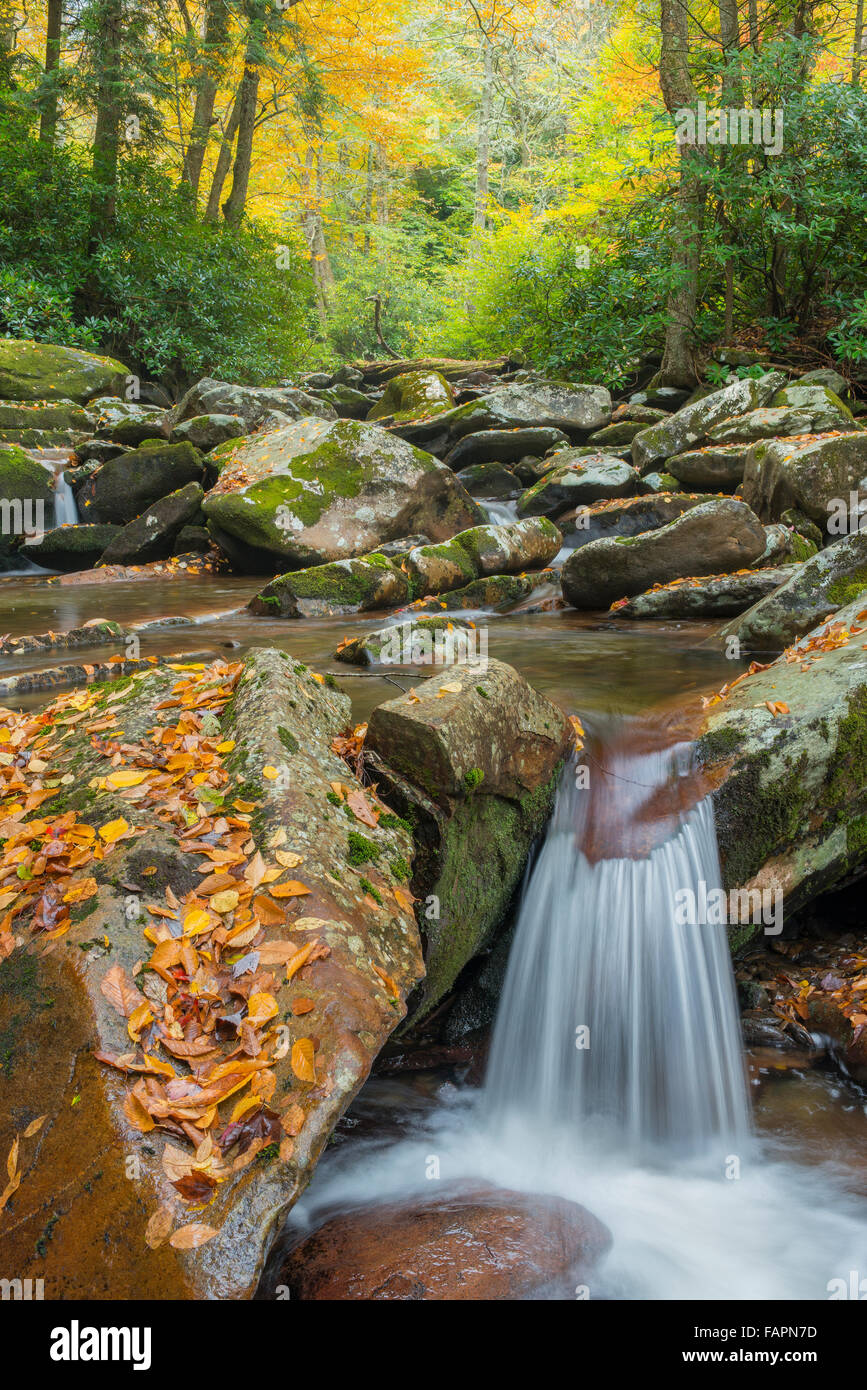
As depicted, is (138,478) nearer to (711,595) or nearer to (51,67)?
(711,595)

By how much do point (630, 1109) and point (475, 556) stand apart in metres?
6.86

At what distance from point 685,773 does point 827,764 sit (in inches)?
27.3

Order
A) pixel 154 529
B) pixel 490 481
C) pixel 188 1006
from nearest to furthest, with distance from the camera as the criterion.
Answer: pixel 188 1006 → pixel 154 529 → pixel 490 481

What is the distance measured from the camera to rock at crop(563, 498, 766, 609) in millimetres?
8242

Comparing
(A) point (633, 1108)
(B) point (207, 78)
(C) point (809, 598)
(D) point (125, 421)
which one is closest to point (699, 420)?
(C) point (809, 598)

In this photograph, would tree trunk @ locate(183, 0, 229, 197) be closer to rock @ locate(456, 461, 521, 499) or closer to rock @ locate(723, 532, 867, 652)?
rock @ locate(456, 461, 521, 499)

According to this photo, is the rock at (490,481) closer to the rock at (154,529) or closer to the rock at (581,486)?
the rock at (581,486)

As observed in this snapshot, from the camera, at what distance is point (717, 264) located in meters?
15.3

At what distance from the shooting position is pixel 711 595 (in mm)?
7992

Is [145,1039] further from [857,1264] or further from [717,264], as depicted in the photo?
[717,264]

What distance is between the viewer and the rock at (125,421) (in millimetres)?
13828

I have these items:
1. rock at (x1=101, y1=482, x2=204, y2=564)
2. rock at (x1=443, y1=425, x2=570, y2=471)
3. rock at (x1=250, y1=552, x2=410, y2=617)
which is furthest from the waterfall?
rock at (x1=443, y1=425, x2=570, y2=471)

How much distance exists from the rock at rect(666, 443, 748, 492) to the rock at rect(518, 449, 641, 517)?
0.70m

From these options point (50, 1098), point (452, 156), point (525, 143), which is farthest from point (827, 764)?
point (452, 156)
